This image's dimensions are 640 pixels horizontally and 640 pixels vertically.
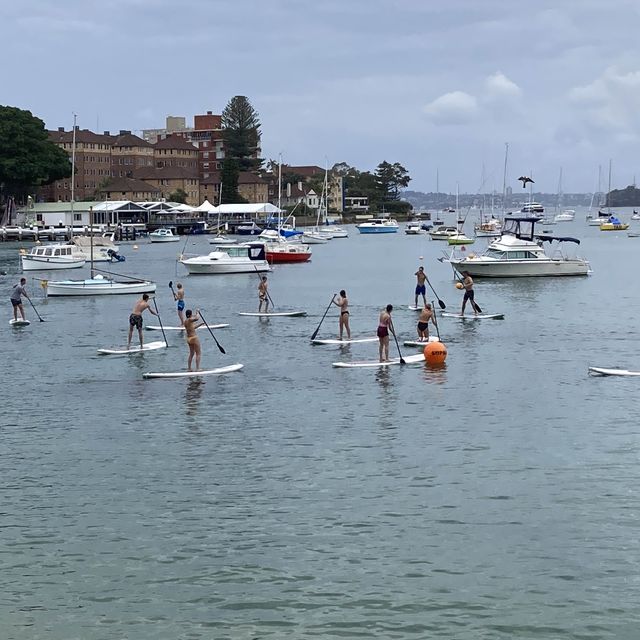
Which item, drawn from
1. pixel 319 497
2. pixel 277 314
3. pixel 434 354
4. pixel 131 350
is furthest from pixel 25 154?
pixel 319 497

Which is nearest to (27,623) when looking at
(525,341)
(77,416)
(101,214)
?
(77,416)

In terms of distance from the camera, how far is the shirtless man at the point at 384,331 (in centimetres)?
3772

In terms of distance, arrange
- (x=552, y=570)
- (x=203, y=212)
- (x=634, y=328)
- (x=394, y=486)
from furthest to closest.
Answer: (x=203, y=212) < (x=634, y=328) < (x=394, y=486) < (x=552, y=570)

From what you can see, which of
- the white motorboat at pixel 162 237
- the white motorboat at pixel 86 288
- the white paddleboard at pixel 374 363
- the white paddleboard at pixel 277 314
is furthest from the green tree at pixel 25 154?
the white paddleboard at pixel 374 363

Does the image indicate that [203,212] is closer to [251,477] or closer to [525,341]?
[525,341]

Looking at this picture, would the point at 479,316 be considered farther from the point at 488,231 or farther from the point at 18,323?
the point at 488,231

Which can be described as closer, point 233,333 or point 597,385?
point 597,385

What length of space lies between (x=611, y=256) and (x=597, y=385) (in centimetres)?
9257

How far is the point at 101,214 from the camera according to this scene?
181 meters

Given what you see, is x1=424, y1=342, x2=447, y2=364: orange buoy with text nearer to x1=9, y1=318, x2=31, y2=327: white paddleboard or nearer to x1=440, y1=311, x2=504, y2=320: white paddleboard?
x1=440, y1=311, x2=504, y2=320: white paddleboard

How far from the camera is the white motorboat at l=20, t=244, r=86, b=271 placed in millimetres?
94500

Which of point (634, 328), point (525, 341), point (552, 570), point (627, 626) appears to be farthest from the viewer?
point (634, 328)

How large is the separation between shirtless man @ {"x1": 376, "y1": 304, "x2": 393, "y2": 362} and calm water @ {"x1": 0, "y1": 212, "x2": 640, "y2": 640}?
1.45m

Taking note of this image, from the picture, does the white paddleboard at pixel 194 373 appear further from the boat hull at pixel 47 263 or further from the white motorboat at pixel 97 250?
the white motorboat at pixel 97 250
